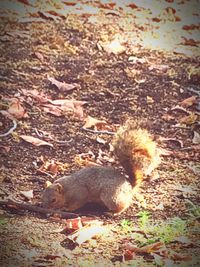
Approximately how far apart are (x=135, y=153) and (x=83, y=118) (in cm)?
30

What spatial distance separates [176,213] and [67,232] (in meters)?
0.49

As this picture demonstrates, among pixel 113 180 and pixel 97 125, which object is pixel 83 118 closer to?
pixel 97 125

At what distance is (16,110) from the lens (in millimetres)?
2688

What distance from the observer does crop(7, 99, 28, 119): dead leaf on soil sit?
2680 mm

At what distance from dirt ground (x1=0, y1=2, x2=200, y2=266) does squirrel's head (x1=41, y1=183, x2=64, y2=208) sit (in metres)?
0.04

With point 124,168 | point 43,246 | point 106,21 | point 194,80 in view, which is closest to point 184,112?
point 194,80

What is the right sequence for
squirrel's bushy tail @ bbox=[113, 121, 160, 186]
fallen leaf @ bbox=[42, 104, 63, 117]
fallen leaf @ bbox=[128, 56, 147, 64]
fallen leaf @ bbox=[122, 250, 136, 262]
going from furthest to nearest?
1. fallen leaf @ bbox=[128, 56, 147, 64]
2. fallen leaf @ bbox=[42, 104, 63, 117]
3. squirrel's bushy tail @ bbox=[113, 121, 160, 186]
4. fallen leaf @ bbox=[122, 250, 136, 262]

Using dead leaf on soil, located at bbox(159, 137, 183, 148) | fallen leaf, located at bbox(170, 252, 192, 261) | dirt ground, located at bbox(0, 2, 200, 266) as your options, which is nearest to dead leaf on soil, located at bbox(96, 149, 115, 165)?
dirt ground, located at bbox(0, 2, 200, 266)

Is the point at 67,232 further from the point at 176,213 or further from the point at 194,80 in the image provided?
the point at 194,80

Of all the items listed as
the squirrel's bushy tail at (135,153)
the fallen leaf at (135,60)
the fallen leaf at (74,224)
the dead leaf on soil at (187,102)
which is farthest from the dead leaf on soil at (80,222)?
the fallen leaf at (135,60)

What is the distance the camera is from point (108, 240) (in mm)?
2527

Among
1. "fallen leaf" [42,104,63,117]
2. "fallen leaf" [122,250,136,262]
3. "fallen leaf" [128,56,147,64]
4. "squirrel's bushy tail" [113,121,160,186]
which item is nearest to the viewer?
"fallen leaf" [122,250,136,262]

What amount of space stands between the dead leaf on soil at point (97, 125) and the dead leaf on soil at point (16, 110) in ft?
0.95

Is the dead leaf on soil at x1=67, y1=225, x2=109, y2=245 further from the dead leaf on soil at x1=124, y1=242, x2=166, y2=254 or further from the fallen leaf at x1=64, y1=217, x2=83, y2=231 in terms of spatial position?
the dead leaf on soil at x1=124, y1=242, x2=166, y2=254
